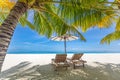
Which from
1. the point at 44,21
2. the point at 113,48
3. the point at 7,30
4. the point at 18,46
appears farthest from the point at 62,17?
the point at 113,48

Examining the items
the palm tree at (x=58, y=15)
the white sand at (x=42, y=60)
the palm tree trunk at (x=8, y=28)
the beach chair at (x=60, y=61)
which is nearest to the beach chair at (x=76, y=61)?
the beach chair at (x=60, y=61)

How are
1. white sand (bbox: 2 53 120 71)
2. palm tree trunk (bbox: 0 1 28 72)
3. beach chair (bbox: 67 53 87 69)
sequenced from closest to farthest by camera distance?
1. palm tree trunk (bbox: 0 1 28 72)
2. beach chair (bbox: 67 53 87 69)
3. white sand (bbox: 2 53 120 71)

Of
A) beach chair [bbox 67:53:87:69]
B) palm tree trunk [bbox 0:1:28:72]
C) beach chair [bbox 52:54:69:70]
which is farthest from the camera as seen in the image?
beach chair [bbox 67:53:87:69]

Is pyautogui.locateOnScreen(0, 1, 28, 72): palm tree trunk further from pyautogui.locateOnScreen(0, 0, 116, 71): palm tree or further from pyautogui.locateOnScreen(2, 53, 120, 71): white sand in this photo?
pyautogui.locateOnScreen(2, 53, 120, 71): white sand

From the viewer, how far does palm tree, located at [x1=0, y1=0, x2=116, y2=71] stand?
3650 mm

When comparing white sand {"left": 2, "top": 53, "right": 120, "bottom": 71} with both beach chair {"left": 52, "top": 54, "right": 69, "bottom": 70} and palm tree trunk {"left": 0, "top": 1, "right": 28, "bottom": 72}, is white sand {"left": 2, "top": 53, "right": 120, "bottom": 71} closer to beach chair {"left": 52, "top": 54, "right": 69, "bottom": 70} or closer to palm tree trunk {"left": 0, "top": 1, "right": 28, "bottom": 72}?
beach chair {"left": 52, "top": 54, "right": 69, "bottom": 70}

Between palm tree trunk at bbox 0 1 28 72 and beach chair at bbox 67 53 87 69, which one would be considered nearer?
palm tree trunk at bbox 0 1 28 72

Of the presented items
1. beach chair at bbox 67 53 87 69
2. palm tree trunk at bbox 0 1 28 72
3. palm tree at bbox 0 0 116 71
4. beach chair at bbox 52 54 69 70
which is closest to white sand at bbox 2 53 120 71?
beach chair at bbox 67 53 87 69

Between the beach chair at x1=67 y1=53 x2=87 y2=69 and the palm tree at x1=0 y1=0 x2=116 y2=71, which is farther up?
the palm tree at x1=0 y1=0 x2=116 y2=71

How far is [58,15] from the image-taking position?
23.2ft

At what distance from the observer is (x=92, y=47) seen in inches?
1538

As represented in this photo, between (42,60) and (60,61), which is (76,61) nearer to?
(60,61)

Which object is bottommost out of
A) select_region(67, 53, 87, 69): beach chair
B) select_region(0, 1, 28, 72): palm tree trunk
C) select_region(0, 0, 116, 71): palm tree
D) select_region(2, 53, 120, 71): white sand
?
select_region(2, 53, 120, 71): white sand

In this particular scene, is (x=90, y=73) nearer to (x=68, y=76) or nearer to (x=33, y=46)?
(x=68, y=76)
